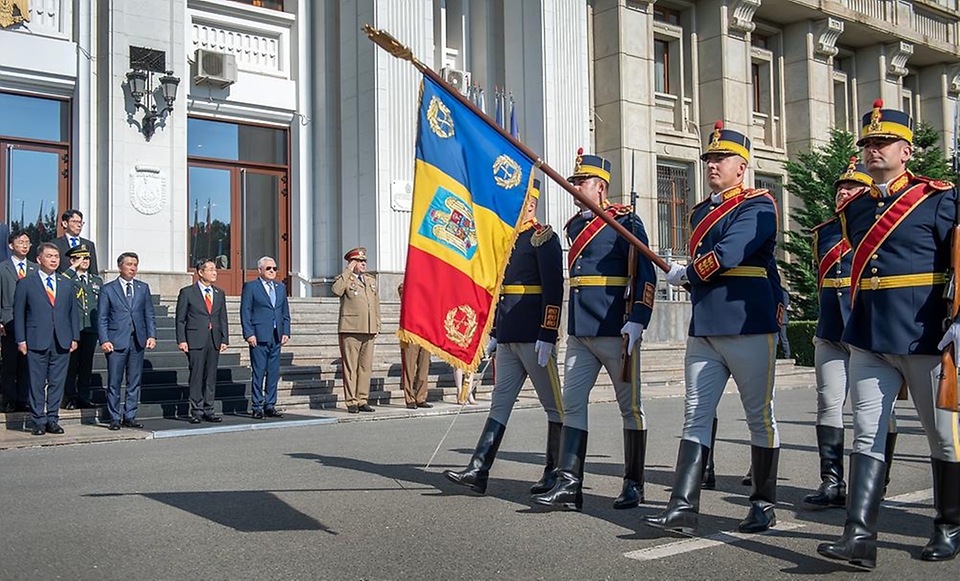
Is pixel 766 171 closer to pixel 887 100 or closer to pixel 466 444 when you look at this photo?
pixel 887 100

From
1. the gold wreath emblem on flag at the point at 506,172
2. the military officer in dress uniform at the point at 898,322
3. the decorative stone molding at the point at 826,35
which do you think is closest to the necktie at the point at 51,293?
the gold wreath emblem on flag at the point at 506,172

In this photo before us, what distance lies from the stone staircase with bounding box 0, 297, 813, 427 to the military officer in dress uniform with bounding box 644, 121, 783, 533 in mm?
8551

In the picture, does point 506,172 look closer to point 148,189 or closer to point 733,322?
point 733,322

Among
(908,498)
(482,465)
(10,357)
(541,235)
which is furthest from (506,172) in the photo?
(10,357)

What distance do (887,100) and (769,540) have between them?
1172 inches

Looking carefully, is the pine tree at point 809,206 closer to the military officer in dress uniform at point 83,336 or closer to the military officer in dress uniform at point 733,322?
the military officer in dress uniform at point 83,336

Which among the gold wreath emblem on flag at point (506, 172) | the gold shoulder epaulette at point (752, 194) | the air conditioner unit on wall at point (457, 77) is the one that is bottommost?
the gold shoulder epaulette at point (752, 194)

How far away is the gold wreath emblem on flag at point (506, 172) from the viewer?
6.72 m

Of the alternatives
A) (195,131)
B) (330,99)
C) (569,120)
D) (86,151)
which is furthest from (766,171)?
(86,151)

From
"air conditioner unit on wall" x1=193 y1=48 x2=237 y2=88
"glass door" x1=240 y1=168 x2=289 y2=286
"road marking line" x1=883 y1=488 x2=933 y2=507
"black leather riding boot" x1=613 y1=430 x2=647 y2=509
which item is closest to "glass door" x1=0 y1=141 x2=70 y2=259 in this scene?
"air conditioner unit on wall" x1=193 y1=48 x2=237 y2=88

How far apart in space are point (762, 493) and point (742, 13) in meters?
24.0

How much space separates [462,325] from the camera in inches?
262

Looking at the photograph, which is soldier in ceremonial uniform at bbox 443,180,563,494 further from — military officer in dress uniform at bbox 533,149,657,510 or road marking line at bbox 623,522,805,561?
road marking line at bbox 623,522,805,561

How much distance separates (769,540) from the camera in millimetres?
5566
